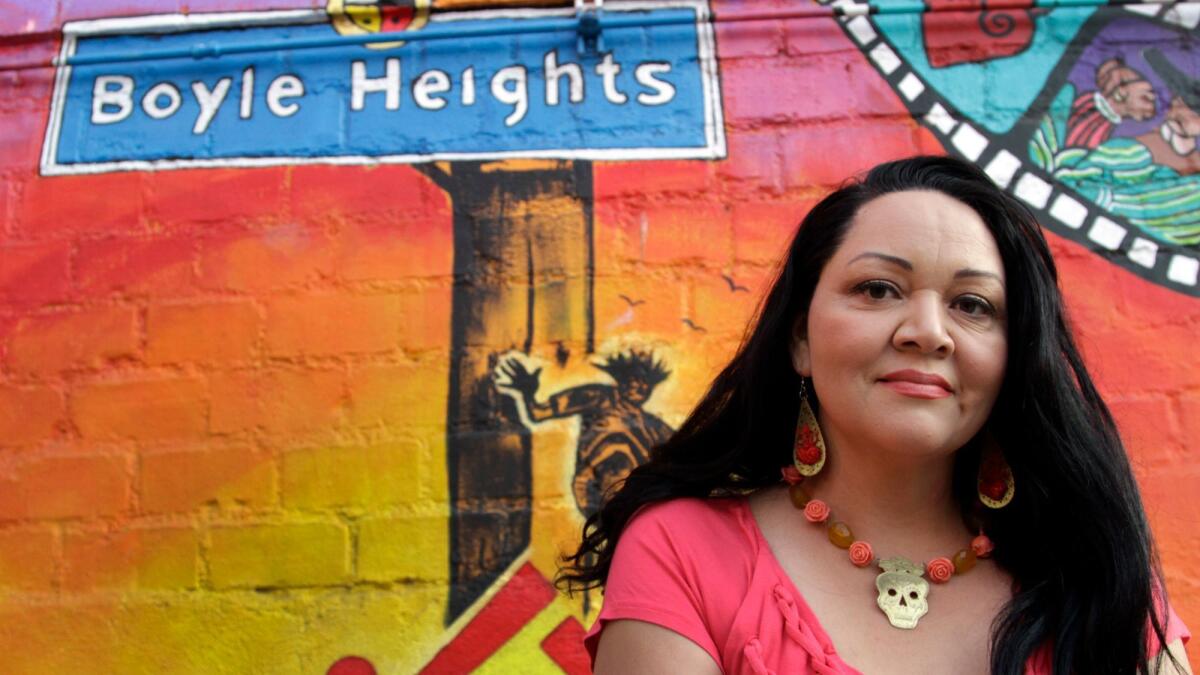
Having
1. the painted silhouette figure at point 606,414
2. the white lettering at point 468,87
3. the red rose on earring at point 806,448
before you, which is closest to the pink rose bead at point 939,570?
the red rose on earring at point 806,448

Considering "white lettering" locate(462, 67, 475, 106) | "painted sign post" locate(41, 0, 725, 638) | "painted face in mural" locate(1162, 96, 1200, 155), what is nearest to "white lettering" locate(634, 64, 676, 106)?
"painted sign post" locate(41, 0, 725, 638)

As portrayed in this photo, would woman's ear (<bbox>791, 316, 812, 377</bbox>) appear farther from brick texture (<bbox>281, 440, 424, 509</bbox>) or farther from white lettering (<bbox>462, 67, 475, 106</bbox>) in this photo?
white lettering (<bbox>462, 67, 475, 106</bbox>)

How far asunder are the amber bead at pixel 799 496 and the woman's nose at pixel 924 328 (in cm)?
31

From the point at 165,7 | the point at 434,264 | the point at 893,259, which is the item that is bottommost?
the point at 893,259

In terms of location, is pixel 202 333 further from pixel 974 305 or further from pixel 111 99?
pixel 974 305

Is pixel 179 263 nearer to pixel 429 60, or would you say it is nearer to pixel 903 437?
pixel 429 60

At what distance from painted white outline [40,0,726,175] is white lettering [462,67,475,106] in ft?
0.44

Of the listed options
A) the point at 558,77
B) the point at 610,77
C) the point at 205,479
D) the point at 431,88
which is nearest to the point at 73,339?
the point at 205,479

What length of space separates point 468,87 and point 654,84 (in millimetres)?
432

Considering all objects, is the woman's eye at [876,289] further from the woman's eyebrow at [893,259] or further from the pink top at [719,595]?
the pink top at [719,595]

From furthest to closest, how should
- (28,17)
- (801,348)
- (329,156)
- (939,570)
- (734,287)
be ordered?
1. (28,17)
2. (329,156)
3. (734,287)
4. (801,348)
5. (939,570)

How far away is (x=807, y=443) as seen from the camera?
5.72ft

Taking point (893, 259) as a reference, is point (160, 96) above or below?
above

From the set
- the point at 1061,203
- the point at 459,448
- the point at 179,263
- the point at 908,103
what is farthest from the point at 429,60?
the point at 1061,203
